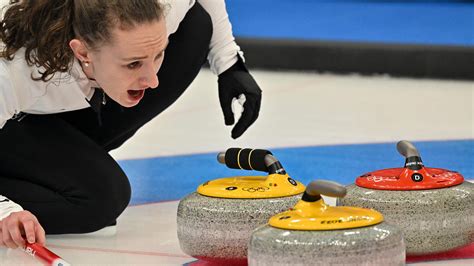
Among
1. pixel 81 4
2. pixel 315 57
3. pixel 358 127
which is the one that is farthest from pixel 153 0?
pixel 315 57

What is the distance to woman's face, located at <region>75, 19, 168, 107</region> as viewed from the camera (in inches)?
63.8

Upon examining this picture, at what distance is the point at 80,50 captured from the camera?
169 cm

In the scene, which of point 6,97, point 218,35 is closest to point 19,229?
point 6,97

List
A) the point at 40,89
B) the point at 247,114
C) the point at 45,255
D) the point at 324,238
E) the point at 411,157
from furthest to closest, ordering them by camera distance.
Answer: the point at 247,114 → the point at 40,89 → the point at 411,157 → the point at 45,255 → the point at 324,238

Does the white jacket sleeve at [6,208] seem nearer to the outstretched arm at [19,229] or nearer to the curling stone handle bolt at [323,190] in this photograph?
the outstretched arm at [19,229]

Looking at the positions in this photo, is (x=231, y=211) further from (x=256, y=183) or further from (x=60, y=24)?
(x=60, y=24)

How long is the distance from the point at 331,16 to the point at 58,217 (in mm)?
3310

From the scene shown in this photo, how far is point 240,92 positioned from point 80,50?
46 cm

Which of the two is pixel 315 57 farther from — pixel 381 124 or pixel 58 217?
pixel 58 217

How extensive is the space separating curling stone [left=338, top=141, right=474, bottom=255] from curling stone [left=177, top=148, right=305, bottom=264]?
11cm

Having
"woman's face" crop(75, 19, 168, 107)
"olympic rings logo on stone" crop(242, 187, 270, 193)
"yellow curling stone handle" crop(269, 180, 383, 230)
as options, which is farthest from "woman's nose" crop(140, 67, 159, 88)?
"yellow curling stone handle" crop(269, 180, 383, 230)

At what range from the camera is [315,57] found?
4.34 m

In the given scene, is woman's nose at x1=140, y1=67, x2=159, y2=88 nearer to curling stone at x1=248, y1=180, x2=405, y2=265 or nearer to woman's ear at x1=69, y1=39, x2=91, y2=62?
woman's ear at x1=69, y1=39, x2=91, y2=62

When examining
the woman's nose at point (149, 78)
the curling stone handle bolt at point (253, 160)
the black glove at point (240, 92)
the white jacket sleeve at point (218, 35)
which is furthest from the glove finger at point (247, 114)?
the woman's nose at point (149, 78)
